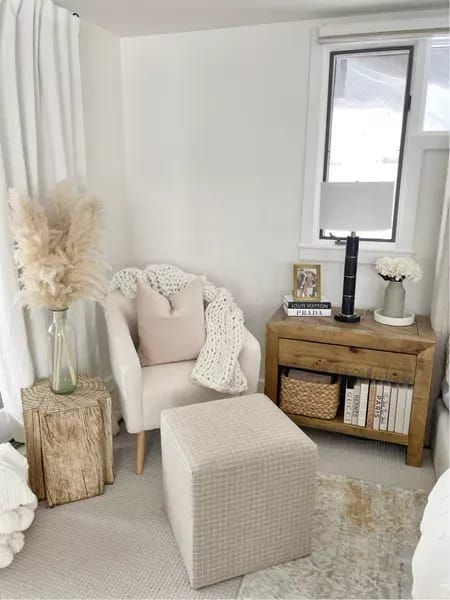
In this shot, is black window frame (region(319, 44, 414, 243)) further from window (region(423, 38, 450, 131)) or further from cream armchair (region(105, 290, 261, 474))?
cream armchair (region(105, 290, 261, 474))

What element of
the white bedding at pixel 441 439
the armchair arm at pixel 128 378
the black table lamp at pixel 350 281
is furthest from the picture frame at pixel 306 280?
the armchair arm at pixel 128 378

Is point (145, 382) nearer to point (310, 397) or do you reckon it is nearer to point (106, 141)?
point (310, 397)

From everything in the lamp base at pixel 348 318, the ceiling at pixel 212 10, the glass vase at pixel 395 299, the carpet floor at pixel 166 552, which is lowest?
the carpet floor at pixel 166 552

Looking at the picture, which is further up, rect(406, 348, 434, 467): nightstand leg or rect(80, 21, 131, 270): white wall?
rect(80, 21, 131, 270): white wall

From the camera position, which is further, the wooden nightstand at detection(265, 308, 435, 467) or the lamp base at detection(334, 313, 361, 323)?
the lamp base at detection(334, 313, 361, 323)

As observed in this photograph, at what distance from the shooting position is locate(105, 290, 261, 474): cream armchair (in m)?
2.20

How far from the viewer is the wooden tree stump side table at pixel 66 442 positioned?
2039mm

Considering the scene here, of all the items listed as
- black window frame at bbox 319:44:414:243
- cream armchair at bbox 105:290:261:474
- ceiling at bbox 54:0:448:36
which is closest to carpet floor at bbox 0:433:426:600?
cream armchair at bbox 105:290:261:474

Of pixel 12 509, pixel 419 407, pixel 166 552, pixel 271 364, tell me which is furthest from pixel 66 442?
pixel 419 407

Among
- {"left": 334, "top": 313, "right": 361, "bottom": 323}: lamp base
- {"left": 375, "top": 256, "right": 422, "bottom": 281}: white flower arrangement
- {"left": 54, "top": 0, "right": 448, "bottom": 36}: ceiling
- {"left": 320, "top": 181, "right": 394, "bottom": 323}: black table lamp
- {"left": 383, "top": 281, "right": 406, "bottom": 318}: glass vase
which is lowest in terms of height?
{"left": 334, "top": 313, "right": 361, "bottom": 323}: lamp base

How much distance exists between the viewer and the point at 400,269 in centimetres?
243

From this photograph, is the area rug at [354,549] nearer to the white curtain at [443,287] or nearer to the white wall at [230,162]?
the white curtain at [443,287]

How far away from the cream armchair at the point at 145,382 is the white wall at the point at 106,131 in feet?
2.09

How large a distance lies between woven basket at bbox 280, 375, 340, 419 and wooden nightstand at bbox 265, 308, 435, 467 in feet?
0.12
